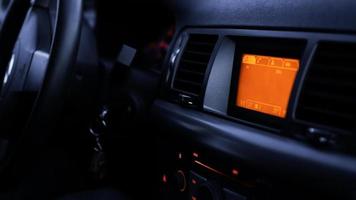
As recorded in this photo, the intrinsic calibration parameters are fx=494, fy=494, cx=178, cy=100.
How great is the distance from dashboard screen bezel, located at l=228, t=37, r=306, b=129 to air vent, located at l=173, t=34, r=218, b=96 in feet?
0.28

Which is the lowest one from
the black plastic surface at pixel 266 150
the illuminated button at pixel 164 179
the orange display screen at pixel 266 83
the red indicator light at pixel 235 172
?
the illuminated button at pixel 164 179

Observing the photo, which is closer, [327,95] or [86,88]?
[327,95]

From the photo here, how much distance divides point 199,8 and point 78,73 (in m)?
0.58

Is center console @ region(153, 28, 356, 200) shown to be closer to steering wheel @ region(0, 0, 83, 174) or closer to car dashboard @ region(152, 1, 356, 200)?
car dashboard @ region(152, 1, 356, 200)

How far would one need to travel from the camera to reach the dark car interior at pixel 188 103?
919 millimetres

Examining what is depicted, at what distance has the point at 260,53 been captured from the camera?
1.08 meters

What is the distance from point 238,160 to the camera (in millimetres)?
1051

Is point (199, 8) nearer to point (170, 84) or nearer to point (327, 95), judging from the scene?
point (170, 84)

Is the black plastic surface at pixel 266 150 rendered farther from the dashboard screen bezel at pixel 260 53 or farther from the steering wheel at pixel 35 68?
the steering wheel at pixel 35 68

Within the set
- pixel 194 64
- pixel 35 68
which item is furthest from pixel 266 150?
pixel 35 68

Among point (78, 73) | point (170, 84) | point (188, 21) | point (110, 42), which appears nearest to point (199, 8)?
point (188, 21)

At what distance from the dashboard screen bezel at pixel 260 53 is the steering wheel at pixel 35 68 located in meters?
0.37

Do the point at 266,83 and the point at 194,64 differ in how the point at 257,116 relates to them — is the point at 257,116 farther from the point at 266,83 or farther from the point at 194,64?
the point at 194,64

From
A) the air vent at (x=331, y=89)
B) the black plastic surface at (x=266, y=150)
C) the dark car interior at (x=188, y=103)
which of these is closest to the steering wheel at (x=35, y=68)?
the dark car interior at (x=188, y=103)
